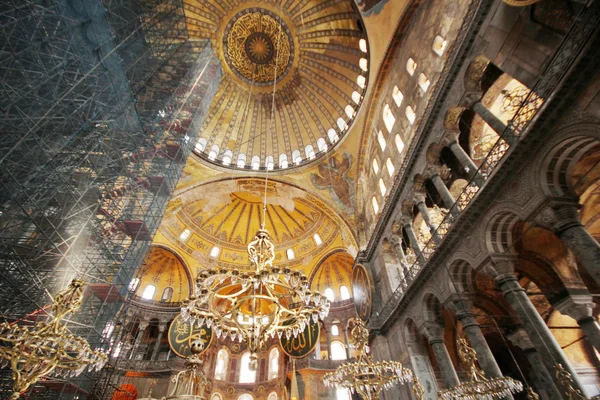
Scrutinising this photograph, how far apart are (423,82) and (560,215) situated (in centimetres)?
595

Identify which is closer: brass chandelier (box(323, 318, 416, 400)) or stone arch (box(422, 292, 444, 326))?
brass chandelier (box(323, 318, 416, 400))

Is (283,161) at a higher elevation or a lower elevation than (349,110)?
lower

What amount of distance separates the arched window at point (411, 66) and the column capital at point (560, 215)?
6.59 meters

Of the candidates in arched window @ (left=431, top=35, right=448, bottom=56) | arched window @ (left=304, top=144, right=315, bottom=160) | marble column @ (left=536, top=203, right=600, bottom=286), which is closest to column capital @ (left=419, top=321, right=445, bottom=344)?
marble column @ (left=536, top=203, right=600, bottom=286)

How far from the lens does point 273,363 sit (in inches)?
682

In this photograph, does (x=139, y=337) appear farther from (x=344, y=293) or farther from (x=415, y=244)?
(x=415, y=244)

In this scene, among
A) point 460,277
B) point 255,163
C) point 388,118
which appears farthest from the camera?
point 255,163

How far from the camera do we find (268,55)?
16.6 m

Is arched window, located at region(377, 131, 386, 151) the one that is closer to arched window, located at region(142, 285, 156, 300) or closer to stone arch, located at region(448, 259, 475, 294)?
stone arch, located at region(448, 259, 475, 294)

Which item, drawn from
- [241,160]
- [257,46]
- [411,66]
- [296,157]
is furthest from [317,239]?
[257,46]

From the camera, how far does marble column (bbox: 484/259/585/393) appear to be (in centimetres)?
452

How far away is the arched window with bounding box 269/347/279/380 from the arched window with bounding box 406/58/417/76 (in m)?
16.1

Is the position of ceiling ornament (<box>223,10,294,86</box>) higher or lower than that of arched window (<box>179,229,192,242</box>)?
higher

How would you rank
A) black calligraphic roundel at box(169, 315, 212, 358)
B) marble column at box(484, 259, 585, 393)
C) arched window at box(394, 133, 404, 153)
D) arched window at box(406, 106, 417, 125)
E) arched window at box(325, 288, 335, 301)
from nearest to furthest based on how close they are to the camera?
1. marble column at box(484, 259, 585, 393)
2. arched window at box(406, 106, 417, 125)
3. arched window at box(394, 133, 404, 153)
4. black calligraphic roundel at box(169, 315, 212, 358)
5. arched window at box(325, 288, 335, 301)
